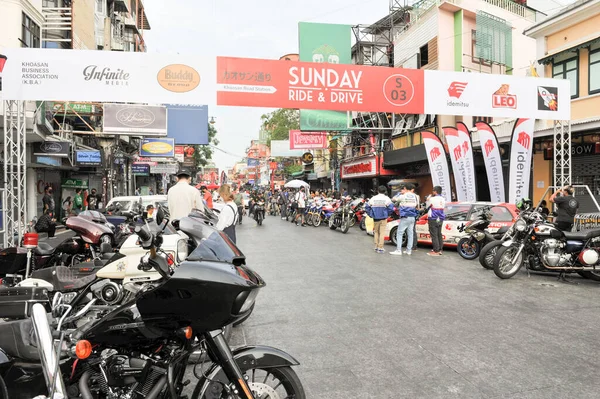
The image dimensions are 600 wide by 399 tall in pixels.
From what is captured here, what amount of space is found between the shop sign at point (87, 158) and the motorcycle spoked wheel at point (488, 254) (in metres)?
17.7

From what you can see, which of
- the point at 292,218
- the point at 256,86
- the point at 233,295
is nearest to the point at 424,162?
the point at 292,218

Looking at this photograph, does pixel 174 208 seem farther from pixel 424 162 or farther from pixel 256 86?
pixel 424 162

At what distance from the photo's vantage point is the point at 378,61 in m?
30.6

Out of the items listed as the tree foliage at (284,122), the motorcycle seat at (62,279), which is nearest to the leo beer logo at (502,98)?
the motorcycle seat at (62,279)

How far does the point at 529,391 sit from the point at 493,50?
73.9 feet

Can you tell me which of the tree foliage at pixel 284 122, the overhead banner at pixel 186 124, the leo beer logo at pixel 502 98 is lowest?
the leo beer logo at pixel 502 98

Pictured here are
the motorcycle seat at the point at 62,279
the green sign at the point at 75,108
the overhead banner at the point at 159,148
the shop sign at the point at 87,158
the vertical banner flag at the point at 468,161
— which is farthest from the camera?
the overhead banner at the point at 159,148

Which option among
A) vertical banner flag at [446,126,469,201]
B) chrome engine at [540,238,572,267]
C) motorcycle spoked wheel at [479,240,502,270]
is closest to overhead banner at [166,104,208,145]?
vertical banner flag at [446,126,469,201]

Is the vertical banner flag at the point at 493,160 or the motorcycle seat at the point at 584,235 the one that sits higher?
the vertical banner flag at the point at 493,160

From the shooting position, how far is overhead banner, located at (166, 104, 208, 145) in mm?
29891

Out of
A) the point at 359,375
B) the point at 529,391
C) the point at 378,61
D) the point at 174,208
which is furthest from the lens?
the point at 378,61

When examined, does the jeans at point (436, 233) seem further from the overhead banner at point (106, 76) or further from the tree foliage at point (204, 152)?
the tree foliage at point (204, 152)

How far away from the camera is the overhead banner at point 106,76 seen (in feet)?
31.4

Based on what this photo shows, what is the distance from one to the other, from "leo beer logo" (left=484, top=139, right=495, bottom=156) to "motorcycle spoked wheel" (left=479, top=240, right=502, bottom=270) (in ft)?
25.7
